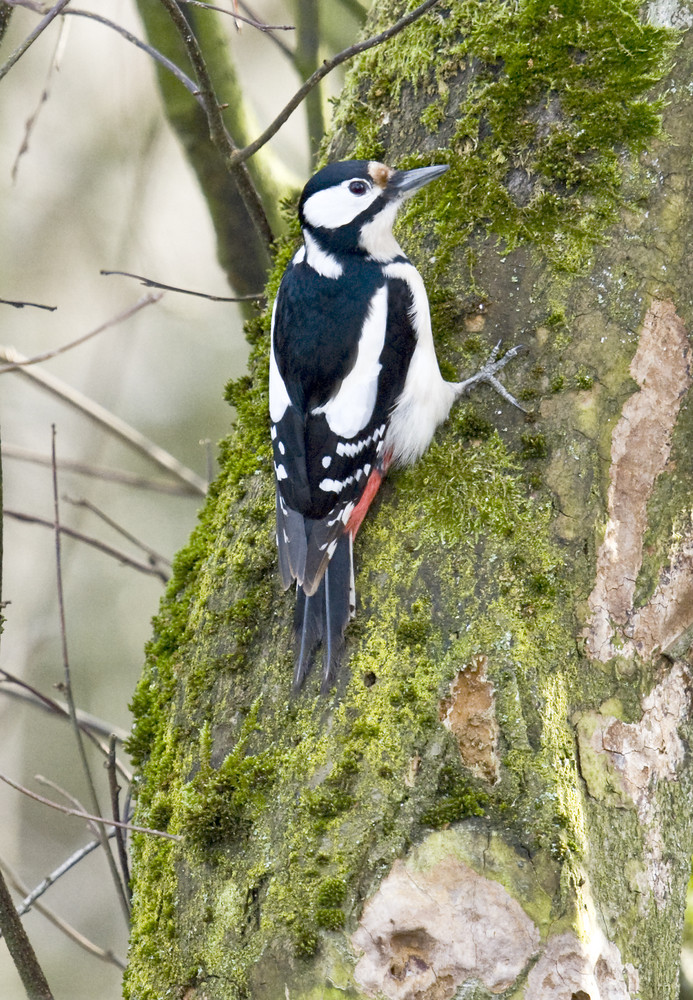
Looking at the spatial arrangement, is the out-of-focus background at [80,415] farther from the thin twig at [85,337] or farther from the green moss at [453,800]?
the green moss at [453,800]

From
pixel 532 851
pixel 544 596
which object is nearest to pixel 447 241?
pixel 544 596

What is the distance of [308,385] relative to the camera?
245cm

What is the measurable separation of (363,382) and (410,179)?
540 mm

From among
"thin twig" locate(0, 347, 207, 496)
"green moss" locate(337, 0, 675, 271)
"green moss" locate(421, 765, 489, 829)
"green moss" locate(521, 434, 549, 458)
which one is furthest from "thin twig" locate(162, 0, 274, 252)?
"green moss" locate(421, 765, 489, 829)

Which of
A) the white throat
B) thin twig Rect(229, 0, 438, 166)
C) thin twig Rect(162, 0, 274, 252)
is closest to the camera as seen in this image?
thin twig Rect(229, 0, 438, 166)

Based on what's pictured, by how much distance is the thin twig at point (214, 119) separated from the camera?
93.7 inches

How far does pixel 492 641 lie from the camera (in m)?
1.90

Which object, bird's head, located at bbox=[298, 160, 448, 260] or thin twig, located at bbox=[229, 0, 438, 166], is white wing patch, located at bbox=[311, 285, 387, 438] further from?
thin twig, located at bbox=[229, 0, 438, 166]

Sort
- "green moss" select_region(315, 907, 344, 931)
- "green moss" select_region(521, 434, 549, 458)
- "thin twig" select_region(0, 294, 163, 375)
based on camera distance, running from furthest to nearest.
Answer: "green moss" select_region(521, 434, 549, 458), "thin twig" select_region(0, 294, 163, 375), "green moss" select_region(315, 907, 344, 931)

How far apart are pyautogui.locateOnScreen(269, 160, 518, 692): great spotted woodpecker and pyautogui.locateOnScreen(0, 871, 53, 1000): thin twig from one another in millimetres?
916

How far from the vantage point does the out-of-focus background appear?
6.22m

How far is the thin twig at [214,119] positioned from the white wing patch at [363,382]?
2.17ft

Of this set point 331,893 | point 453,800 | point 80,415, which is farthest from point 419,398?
point 80,415

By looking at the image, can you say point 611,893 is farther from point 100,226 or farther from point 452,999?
point 100,226
